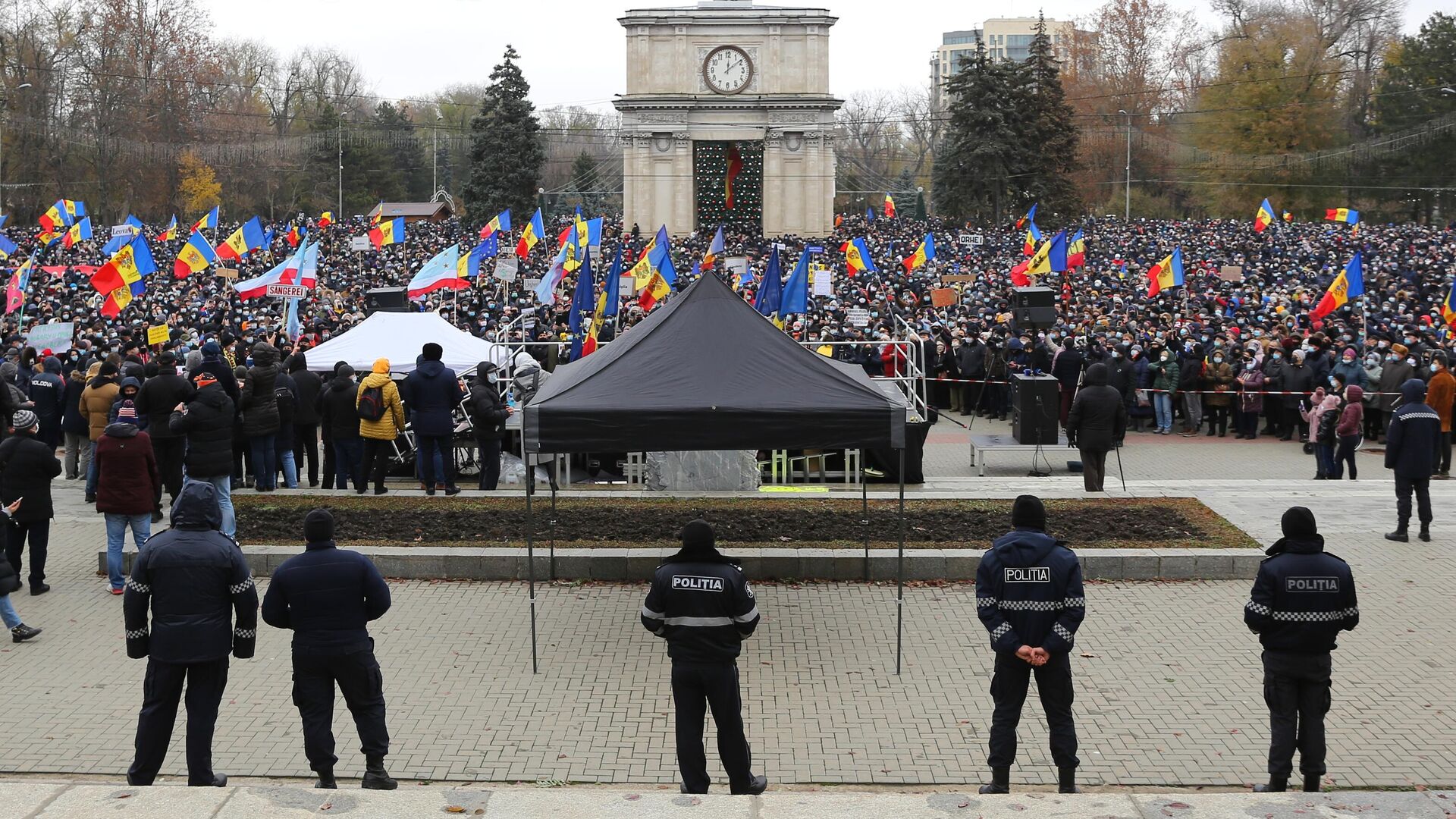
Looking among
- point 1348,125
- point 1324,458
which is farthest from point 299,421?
point 1348,125

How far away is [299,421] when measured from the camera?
645 inches

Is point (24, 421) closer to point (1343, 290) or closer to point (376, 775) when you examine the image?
point (376, 775)

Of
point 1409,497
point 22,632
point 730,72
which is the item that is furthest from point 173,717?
point 730,72

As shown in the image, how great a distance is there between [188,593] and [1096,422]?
34.7ft

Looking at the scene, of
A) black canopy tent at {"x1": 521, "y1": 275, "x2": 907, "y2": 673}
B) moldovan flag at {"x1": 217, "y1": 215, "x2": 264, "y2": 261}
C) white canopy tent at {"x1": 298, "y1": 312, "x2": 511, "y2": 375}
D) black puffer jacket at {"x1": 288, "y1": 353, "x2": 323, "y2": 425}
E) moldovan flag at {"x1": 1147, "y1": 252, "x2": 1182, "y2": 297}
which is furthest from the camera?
moldovan flag at {"x1": 217, "y1": 215, "x2": 264, "y2": 261}

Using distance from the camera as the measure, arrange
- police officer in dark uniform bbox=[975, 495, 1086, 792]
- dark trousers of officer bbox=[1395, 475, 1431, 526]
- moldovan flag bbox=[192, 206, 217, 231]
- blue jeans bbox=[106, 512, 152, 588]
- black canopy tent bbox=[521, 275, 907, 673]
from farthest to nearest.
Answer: moldovan flag bbox=[192, 206, 217, 231], dark trousers of officer bbox=[1395, 475, 1431, 526], blue jeans bbox=[106, 512, 152, 588], black canopy tent bbox=[521, 275, 907, 673], police officer in dark uniform bbox=[975, 495, 1086, 792]

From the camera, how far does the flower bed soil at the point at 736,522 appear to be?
1262 cm

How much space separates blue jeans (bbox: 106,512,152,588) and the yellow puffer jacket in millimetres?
3593

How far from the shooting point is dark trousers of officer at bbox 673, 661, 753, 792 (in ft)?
22.4

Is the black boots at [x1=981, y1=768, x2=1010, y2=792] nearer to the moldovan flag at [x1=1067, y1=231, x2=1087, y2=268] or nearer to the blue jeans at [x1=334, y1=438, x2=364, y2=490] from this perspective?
the blue jeans at [x1=334, y1=438, x2=364, y2=490]

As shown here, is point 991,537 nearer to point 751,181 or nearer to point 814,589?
point 814,589

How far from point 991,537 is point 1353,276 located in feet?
53.6

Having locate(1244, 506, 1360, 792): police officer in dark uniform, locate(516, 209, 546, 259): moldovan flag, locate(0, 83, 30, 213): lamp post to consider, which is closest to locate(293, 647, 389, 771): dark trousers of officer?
locate(1244, 506, 1360, 792): police officer in dark uniform

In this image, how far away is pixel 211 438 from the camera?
1235cm
